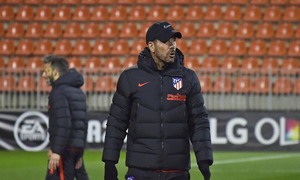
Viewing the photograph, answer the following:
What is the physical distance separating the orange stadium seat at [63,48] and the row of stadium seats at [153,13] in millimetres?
1028

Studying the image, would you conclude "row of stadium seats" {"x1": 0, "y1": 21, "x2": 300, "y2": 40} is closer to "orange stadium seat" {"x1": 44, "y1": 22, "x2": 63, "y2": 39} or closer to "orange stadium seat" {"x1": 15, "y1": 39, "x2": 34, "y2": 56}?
"orange stadium seat" {"x1": 44, "y1": 22, "x2": 63, "y2": 39}

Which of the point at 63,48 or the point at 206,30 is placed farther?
the point at 63,48

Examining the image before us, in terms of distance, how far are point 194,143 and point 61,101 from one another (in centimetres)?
270

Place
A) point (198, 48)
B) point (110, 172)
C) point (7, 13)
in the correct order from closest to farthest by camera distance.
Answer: point (110, 172) < point (198, 48) < point (7, 13)

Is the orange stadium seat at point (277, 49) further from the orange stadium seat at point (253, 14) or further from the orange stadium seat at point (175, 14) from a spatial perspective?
the orange stadium seat at point (175, 14)

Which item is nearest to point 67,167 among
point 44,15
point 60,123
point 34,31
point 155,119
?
point 60,123

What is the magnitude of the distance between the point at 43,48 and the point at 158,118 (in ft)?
56.5

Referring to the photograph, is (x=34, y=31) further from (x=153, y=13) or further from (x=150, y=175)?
(x=150, y=175)

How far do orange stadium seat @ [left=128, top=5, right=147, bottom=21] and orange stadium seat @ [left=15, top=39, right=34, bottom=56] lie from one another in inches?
118

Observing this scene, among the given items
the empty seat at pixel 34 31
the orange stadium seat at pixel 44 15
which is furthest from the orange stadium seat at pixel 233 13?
the empty seat at pixel 34 31

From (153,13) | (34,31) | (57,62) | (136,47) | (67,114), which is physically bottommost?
(136,47)

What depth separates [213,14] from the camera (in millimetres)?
22672

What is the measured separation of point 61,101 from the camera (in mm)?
8359

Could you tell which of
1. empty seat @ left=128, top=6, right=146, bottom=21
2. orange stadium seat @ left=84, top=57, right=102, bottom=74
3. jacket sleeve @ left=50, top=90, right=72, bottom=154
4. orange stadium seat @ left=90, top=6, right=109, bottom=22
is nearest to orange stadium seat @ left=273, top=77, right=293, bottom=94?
orange stadium seat @ left=84, top=57, right=102, bottom=74
